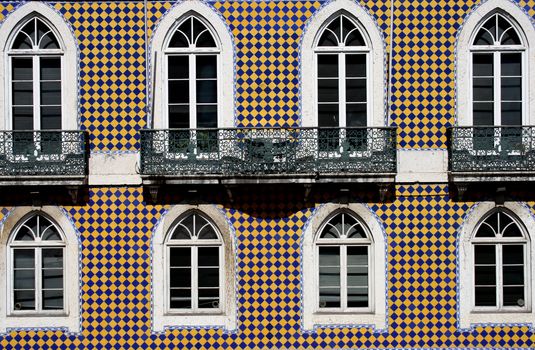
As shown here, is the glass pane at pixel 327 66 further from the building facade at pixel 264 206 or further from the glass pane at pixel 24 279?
the glass pane at pixel 24 279

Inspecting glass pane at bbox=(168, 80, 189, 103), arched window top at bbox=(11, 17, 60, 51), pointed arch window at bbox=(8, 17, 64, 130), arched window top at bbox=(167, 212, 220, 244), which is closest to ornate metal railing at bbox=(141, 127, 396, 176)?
glass pane at bbox=(168, 80, 189, 103)

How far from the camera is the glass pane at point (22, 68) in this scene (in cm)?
1381

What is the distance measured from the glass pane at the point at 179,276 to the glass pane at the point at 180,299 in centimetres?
13

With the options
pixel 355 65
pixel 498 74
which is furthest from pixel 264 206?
pixel 498 74

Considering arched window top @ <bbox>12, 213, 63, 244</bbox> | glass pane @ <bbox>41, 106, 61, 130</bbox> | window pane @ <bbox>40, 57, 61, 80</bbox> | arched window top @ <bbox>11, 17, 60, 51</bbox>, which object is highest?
arched window top @ <bbox>11, 17, 60, 51</bbox>

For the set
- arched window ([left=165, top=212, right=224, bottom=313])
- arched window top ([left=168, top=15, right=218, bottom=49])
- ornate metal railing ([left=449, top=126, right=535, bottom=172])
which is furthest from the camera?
arched window top ([left=168, top=15, right=218, bottom=49])

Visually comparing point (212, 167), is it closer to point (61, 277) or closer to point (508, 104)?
point (61, 277)

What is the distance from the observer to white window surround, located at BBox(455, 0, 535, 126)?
44.6ft

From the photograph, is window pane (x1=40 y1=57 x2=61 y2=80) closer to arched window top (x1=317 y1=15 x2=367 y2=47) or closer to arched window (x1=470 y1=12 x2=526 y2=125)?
arched window top (x1=317 y1=15 x2=367 y2=47)

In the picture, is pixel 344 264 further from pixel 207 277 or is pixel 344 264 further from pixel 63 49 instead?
pixel 63 49

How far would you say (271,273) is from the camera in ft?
44.5

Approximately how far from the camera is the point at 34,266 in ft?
45.0

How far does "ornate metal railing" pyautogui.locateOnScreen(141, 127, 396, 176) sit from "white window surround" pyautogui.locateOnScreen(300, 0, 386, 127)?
476 mm

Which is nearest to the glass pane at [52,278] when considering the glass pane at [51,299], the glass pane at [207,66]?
the glass pane at [51,299]
